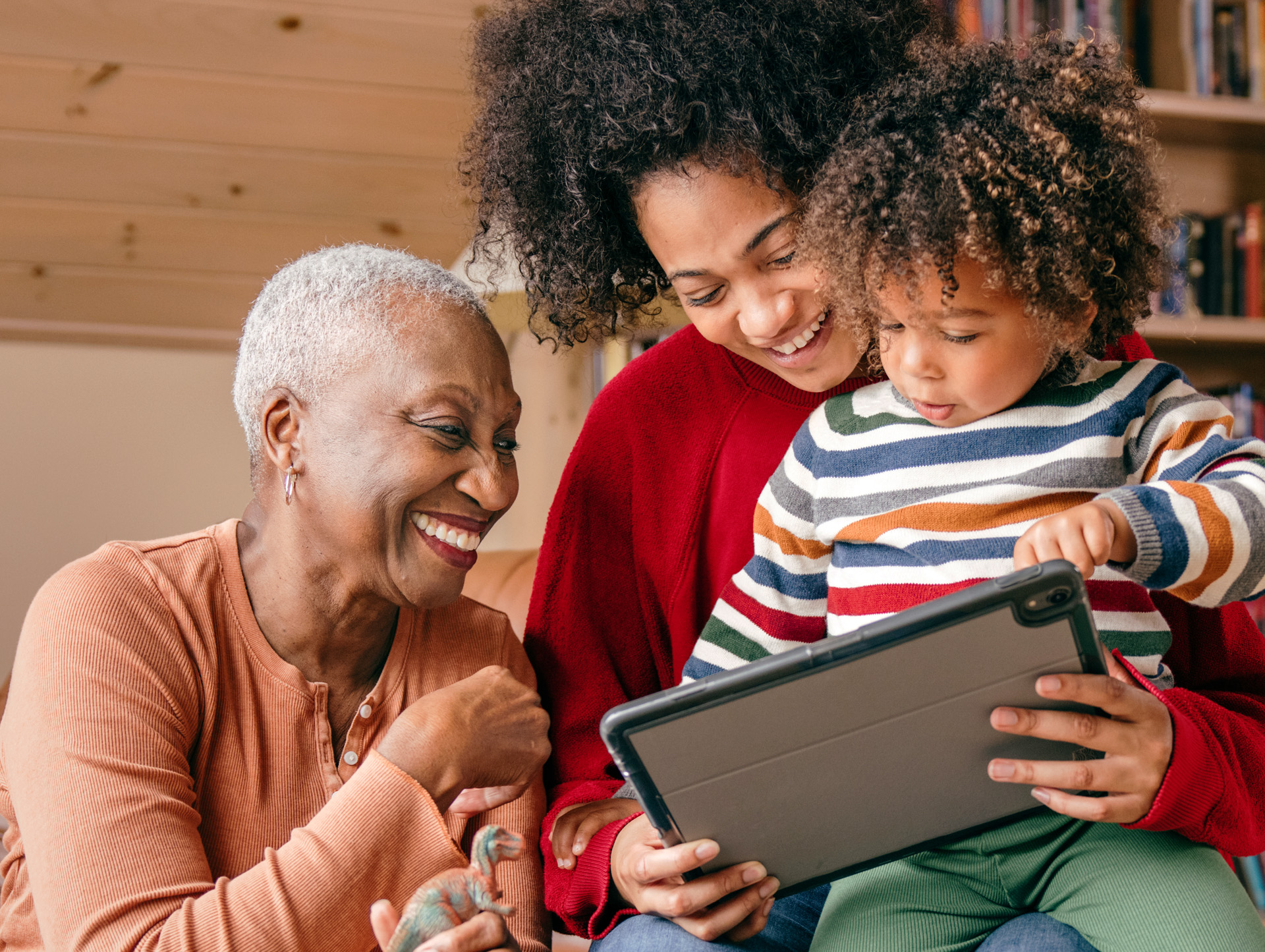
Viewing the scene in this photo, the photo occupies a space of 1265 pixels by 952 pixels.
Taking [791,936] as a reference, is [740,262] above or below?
above

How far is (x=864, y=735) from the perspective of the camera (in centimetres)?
87

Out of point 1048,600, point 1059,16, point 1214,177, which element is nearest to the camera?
point 1048,600

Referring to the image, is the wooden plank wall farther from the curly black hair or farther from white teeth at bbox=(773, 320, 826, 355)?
white teeth at bbox=(773, 320, 826, 355)

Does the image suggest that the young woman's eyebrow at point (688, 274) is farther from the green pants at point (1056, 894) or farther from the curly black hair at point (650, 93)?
the green pants at point (1056, 894)

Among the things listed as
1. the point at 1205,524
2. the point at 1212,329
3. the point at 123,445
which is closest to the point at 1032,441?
the point at 1205,524

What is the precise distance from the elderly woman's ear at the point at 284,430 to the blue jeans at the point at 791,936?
1.87 feet

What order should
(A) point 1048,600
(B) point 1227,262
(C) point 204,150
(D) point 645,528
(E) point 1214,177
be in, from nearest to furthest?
1. (A) point 1048,600
2. (D) point 645,528
3. (C) point 204,150
4. (B) point 1227,262
5. (E) point 1214,177

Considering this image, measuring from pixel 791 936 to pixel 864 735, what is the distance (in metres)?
0.38

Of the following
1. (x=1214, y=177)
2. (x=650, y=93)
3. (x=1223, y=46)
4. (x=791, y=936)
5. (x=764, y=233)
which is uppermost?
(x=1223, y=46)

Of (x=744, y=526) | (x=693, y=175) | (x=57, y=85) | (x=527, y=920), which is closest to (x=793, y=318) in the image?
(x=693, y=175)

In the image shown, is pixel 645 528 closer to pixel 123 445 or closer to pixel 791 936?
pixel 791 936

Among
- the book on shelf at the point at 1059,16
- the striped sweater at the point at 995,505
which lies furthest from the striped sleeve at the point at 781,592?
the book on shelf at the point at 1059,16

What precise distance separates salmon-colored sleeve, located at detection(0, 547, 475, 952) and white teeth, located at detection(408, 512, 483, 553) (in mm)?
247

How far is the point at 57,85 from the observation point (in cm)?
213
